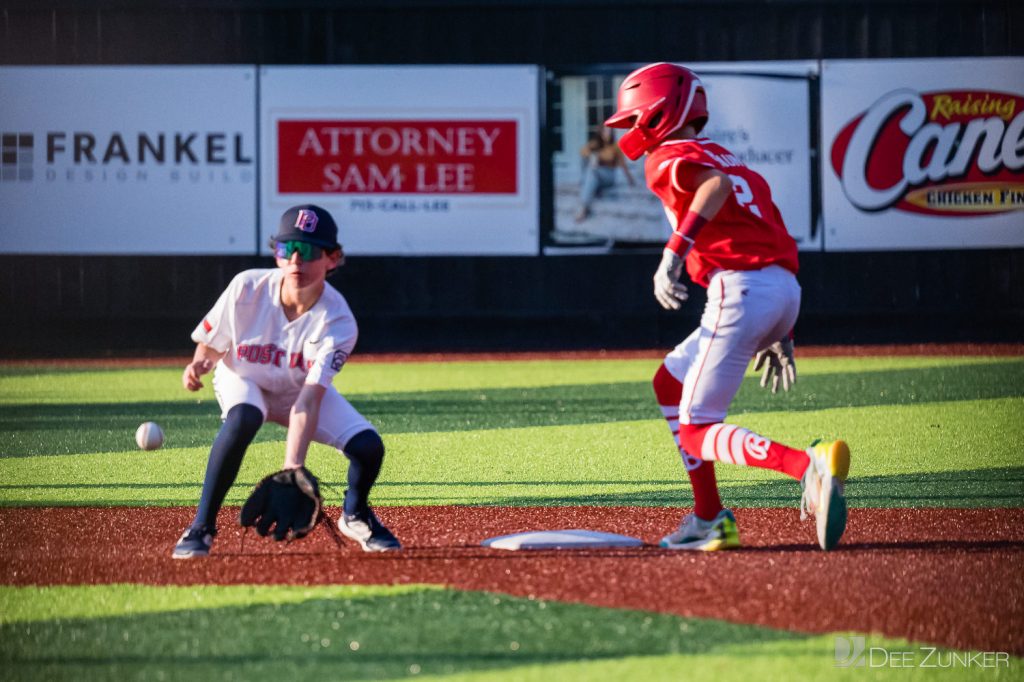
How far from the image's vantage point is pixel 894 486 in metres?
7.53

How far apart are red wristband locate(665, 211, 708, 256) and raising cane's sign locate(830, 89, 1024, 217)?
1406cm

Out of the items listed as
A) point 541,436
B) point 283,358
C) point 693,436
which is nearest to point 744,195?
point 693,436

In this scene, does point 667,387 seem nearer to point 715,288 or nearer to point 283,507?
point 715,288

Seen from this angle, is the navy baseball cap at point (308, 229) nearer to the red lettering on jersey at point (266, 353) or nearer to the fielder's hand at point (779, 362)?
the red lettering on jersey at point (266, 353)

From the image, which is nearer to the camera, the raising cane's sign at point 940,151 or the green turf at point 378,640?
the green turf at point 378,640

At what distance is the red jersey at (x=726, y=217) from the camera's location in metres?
5.24

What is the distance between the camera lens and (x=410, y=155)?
61.1 feet

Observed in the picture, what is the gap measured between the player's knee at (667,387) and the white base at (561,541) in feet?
1.79

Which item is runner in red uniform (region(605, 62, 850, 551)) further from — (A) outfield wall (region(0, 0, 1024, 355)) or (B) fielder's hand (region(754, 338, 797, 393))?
(A) outfield wall (region(0, 0, 1024, 355))

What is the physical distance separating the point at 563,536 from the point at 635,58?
46.1 feet

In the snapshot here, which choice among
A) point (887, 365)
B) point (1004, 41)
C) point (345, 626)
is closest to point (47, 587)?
point (345, 626)

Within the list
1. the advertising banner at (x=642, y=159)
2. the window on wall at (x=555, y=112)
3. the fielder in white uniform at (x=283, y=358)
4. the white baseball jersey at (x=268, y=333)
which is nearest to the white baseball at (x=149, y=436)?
the fielder in white uniform at (x=283, y=358)

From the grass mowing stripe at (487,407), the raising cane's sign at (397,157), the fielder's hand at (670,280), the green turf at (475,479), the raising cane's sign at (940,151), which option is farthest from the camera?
the raising cane's sign at (397,157)

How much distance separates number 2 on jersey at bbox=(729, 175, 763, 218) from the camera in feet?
17.3
